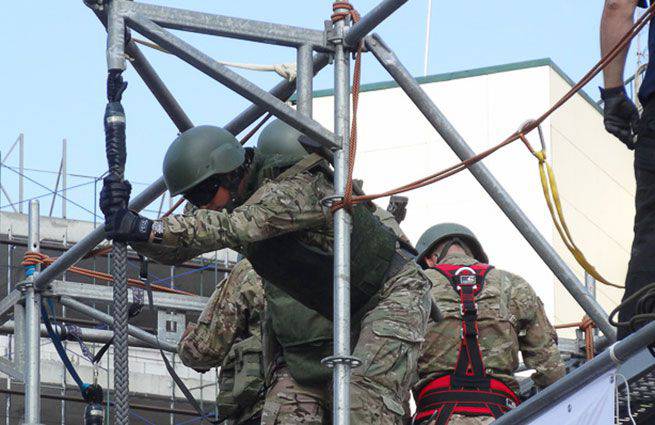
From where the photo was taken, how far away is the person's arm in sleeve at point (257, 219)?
23.4ft

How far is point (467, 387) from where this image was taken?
8.80 meters

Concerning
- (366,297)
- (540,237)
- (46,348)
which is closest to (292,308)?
(366,297)

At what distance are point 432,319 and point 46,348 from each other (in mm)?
12142

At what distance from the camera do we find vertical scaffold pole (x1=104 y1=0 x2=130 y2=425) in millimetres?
6516

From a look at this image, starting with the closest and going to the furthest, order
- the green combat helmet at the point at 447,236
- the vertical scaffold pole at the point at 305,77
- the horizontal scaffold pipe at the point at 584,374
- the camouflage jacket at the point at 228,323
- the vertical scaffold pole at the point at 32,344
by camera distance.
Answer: the horizontal scaffold pipe at the point at 584,374 < the vertical scaffold pole at the point at 305,77 < the green combat helmet at the point at 447,236 < the camouflage jacket at the point at 228,323 < the vertical scaffold pole at the point at 32,344

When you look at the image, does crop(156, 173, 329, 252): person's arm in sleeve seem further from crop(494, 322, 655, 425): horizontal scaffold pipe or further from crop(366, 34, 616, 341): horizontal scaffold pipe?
crop(494, 322, 655, 425): horizontal scaffold pipe

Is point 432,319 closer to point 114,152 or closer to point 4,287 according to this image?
point 114,152

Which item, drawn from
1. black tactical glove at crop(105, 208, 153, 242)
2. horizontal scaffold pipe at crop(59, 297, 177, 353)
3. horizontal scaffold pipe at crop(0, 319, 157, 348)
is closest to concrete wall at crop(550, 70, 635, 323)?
horizontal scaffold pipe at crop(0, 319, 157, 348)

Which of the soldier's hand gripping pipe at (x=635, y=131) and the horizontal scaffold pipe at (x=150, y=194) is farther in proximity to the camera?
the horizontal scaffold pipe at (x=150, y=194)

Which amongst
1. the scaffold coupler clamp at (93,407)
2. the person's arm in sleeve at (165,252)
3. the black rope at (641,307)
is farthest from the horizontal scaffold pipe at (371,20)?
the scaffold coupler clamp at (93,407)

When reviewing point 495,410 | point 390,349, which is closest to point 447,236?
point 495,410

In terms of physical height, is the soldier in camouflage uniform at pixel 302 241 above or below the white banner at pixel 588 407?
above

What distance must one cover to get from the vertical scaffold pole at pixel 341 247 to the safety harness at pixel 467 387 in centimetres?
188

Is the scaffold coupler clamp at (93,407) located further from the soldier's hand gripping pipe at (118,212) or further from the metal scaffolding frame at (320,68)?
the soldier's hand gripping pipe at (118,212)
